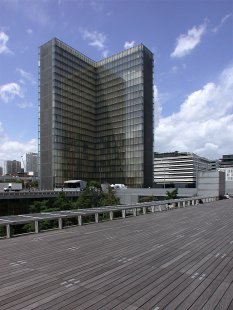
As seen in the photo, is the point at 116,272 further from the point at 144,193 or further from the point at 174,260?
the point at 144,193

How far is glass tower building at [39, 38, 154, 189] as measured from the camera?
118 m

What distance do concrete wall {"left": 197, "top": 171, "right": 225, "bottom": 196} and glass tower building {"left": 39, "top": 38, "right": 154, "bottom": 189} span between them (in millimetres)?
64808

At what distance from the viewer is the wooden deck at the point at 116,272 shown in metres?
6.15

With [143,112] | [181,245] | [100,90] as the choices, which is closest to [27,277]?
[181,245]

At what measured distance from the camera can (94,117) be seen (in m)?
138

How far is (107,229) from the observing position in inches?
637

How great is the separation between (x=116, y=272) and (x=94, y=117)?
132m

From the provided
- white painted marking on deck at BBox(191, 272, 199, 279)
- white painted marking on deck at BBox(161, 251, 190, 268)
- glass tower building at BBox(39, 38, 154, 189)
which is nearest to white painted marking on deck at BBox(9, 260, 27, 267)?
white painted marking on deck at BBox(161, 251, 190, 268)

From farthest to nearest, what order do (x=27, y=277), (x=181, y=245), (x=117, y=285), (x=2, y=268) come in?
(x=181, y=245), (x=2, y=268), (x=27, y=277), (x=117, y=285)

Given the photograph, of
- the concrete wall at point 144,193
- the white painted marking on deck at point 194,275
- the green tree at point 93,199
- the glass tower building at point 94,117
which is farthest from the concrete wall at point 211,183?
the glass tower building at point 94,117

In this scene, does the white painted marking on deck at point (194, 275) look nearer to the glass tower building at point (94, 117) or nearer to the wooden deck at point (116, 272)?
the wooden deck at point (116, 272)

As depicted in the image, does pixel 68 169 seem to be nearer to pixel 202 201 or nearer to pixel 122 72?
pixel 122 72

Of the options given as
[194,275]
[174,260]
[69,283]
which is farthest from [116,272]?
[174,260]

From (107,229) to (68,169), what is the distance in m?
107
